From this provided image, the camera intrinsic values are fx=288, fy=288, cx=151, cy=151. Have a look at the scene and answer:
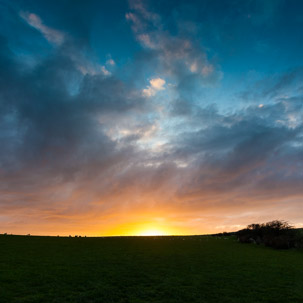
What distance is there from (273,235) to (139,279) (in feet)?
66.9

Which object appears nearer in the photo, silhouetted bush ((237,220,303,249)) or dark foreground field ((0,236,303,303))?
dark foreground field ((0,236,303,303))

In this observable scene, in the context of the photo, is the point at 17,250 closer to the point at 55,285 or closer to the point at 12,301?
the point at 55,285

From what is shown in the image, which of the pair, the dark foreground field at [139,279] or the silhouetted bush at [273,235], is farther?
the silhouetted bush at [273,235]

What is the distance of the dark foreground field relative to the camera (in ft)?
24.8

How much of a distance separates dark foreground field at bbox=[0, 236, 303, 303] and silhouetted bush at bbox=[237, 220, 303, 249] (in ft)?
32.5

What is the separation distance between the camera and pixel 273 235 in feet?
84.9

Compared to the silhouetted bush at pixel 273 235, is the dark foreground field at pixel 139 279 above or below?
below

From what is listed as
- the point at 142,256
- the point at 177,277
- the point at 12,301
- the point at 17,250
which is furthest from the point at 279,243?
the point at 12,301

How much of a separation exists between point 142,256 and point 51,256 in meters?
4.27

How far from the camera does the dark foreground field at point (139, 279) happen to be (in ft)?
24.8

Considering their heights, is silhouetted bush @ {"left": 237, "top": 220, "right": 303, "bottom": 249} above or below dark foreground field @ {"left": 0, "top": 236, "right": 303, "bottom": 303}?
above

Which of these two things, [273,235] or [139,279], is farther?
[273,235]

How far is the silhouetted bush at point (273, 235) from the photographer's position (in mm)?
22583

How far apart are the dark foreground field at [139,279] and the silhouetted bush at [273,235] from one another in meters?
9.92
